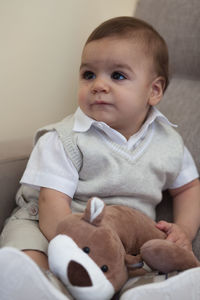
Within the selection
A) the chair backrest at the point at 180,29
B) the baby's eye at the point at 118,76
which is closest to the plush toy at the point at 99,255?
the baby's eye at the point at 118,76

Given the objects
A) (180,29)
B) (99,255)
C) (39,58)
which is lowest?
(99,255)

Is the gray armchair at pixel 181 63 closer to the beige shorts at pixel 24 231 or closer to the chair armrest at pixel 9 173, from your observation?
the chair armrest at pixel 9 173

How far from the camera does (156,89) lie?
111 centimetres

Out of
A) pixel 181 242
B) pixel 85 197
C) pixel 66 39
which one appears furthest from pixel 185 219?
pixel 66 39

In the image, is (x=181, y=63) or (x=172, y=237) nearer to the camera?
(x=172, y=237)

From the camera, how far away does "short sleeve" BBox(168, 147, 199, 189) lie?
3.79 feet

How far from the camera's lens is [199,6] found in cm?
130

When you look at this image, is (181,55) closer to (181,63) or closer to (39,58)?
(181,63)

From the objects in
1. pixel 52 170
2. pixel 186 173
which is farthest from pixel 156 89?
pixel 52 170

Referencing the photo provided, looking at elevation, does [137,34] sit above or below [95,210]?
above

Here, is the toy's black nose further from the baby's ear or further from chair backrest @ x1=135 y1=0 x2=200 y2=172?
chair backrest @ x1=135 y1=0 x2=200 y2=172

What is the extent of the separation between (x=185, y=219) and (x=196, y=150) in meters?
0.21

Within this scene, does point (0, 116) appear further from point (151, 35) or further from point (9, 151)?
point (151, 35)

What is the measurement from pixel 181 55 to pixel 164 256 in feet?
2.41
